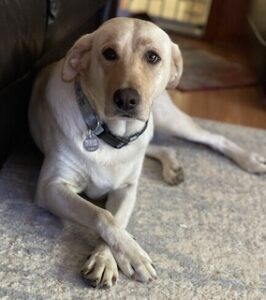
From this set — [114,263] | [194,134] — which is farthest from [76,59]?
[194,134]

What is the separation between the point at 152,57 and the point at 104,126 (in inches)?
9.3

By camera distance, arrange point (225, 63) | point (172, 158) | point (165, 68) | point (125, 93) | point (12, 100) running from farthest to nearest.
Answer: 1. point (225, 63)
2. point (172, 158)
3. point (12, 100)
4. point (165, 68)
5. point (125, 93)

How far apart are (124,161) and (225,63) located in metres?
1.83

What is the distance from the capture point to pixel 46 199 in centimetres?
151

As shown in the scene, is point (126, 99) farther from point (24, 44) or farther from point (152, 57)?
point (24, 44)

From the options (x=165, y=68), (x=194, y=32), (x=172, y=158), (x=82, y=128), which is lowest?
(x=194, y=32)

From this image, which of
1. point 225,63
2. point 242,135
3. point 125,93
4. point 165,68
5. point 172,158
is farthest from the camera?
point 225,63

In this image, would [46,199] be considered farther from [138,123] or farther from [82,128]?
[138,123]

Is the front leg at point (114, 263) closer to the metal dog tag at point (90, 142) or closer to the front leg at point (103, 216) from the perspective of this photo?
the front leg at point (103, 216)

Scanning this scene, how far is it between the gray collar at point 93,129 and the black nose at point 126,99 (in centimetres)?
15

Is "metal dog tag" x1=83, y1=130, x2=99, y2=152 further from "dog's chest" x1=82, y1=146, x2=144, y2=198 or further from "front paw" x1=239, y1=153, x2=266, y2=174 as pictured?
"front paw" x1=239, y1=153, x2=266, y2=174

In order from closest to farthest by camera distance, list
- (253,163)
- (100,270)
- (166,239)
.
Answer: (100,270), (166,239), (253,163)

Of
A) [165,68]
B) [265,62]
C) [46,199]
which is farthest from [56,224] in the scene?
[265,62]

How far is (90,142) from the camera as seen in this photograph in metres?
1.50
